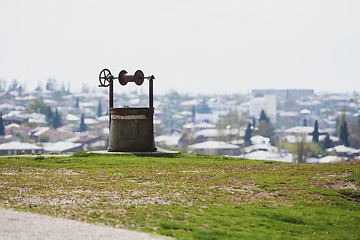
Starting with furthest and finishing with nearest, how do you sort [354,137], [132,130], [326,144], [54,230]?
[354,137]
[326,144]
[132,130]
[54,230]

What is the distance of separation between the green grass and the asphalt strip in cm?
55

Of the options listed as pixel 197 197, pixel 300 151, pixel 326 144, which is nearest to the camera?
pixel 197 197

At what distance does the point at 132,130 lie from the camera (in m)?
28.5

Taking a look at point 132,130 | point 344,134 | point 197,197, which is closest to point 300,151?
point 344,134

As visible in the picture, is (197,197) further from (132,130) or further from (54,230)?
(132,130)

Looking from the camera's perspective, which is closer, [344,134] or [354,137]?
[344,134]

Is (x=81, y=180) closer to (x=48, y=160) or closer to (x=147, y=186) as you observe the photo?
(x=147, y=186)

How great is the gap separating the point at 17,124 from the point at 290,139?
82002mm

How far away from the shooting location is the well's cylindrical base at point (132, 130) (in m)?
28.5

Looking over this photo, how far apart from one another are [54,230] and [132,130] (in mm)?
17395

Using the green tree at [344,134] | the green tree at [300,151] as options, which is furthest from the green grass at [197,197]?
the green tree at [344,134]

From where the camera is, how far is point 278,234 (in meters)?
13.2

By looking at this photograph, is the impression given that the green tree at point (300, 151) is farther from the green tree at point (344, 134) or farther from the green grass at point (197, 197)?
the green grass at point (197, 197)

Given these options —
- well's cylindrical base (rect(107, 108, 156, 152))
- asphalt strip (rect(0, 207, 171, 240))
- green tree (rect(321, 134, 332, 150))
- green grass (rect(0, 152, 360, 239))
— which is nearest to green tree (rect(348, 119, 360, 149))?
green tree (rect(321, 134, 332, 150))
